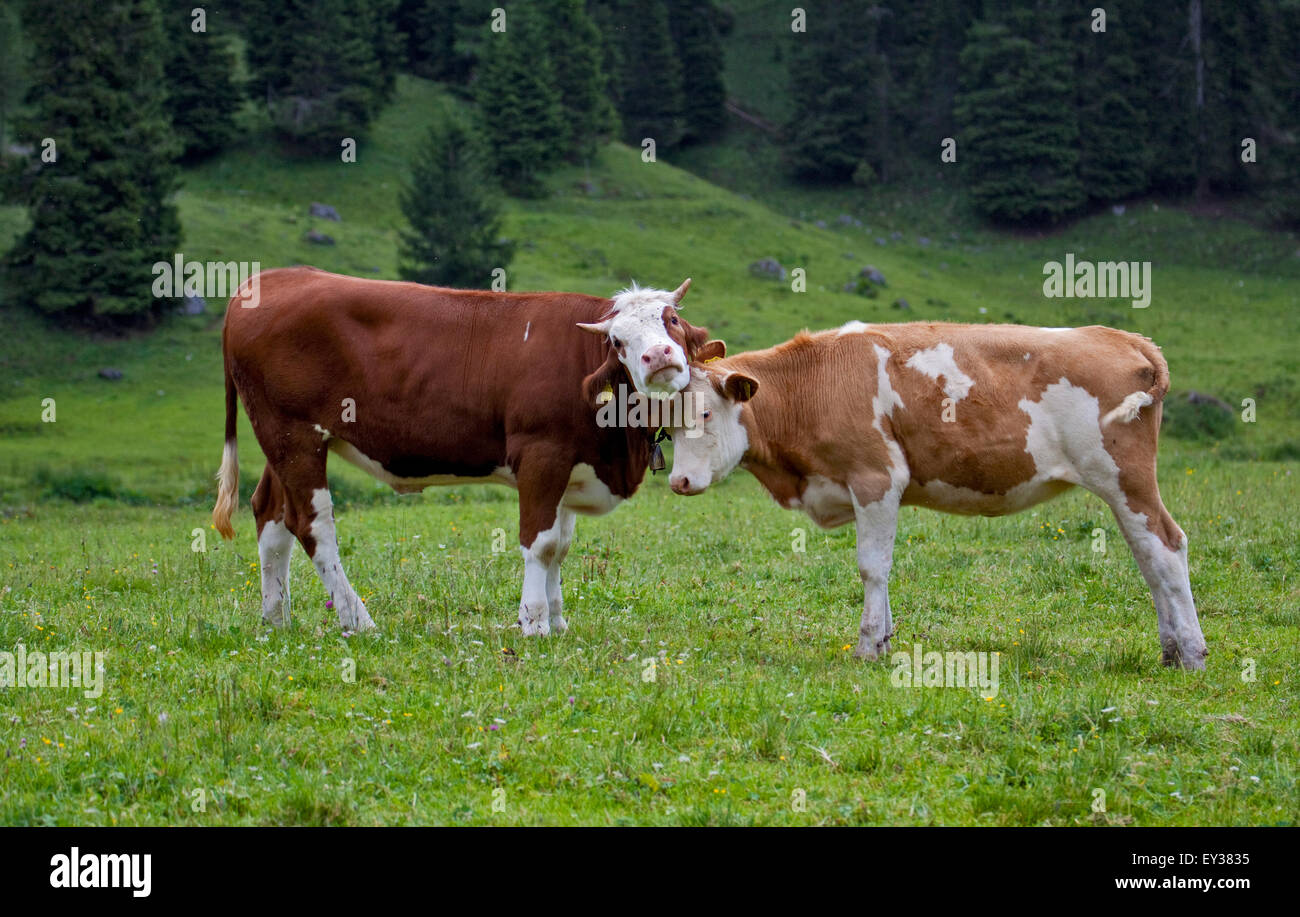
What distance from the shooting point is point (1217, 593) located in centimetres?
1157

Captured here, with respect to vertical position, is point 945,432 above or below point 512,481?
above

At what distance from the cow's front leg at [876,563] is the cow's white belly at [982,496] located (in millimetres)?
331

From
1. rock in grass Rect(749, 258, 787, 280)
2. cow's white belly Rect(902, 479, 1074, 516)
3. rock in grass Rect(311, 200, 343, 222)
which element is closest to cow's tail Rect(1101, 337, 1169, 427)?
cow's white belly Rect(902, 479, 1074, 516)

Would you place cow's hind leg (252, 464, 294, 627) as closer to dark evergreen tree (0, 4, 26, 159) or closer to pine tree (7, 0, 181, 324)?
pine tree (7, 0, 181, 324)

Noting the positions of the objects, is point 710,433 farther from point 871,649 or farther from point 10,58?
point 10,58

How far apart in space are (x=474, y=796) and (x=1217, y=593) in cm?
781

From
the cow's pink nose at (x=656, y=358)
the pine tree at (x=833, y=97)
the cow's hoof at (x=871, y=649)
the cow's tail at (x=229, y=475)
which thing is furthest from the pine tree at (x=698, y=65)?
the cow's hoof at (x=871, y=649)

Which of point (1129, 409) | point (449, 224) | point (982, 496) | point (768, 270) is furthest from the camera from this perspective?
point (768, 270)

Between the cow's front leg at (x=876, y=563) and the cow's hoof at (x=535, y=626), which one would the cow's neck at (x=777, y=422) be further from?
the cow's hoof at (x=535, y=626)

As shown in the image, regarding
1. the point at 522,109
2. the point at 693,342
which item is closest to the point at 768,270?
the point at 522,109

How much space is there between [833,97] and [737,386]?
6797 cm

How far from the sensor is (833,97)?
243 feet

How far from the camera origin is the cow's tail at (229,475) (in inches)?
421

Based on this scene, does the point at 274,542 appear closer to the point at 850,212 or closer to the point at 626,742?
the point at 626,742
